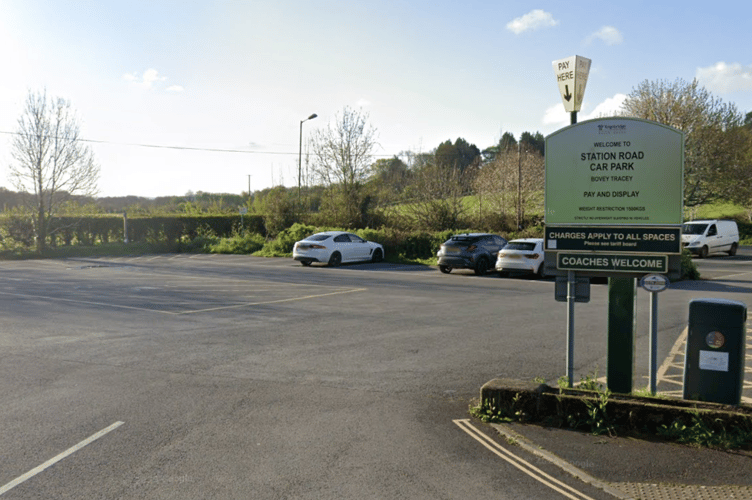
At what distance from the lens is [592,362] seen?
325 inches

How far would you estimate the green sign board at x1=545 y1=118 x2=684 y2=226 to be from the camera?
5.77 metres

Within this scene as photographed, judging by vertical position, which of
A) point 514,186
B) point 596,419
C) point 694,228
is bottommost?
point 596,419

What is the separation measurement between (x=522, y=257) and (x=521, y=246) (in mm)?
446

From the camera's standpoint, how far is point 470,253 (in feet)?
72.0

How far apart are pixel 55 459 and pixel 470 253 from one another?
710 inches

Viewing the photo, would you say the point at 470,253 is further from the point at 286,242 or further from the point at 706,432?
the point at 706,432

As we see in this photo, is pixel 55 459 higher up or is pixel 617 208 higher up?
pixel 617 208

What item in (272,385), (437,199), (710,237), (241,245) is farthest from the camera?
(241,245)

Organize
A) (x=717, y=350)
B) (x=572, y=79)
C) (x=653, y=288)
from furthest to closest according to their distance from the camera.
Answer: (x=572, y=79) < (x=653, y=288) < (x=717, y=350)

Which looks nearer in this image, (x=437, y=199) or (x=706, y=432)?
(x=706, y=432)

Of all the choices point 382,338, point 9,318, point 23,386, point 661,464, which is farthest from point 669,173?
point 9,318

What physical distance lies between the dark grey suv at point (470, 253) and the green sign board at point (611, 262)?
15.7 meters

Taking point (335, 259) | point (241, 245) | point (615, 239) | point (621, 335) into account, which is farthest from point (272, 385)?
point (241, 245)

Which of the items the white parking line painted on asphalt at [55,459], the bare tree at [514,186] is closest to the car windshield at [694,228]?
the bare tree at [514,186]
